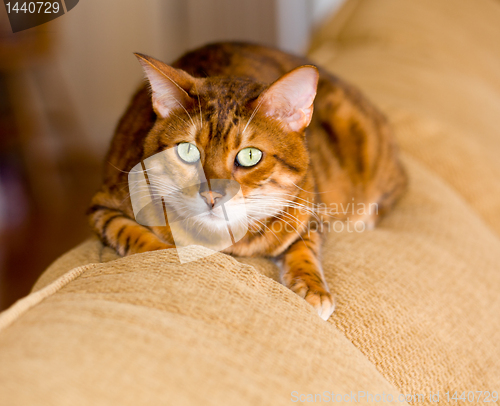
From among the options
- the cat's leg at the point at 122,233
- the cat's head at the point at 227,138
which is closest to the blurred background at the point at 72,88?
the cat's leg at the point at 122,233

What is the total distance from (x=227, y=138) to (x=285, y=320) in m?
0.39

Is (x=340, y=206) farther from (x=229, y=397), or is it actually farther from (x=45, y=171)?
(x=45, y=171)

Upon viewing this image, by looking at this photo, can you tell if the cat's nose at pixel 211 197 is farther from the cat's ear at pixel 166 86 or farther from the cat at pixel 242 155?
the cat's ear at pixel 166 86

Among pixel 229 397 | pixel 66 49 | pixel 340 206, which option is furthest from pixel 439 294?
pixel 66 49

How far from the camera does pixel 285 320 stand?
0.57 meters

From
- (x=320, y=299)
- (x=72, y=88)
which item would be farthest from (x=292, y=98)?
(x=72, y=88)

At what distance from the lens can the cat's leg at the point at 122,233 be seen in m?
0.80

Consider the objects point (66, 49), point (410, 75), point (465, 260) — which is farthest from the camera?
point (66, 49)

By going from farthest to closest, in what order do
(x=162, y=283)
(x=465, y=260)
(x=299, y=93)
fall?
(x=465, y=260), (x=299, y=93), (x=162, y=283)

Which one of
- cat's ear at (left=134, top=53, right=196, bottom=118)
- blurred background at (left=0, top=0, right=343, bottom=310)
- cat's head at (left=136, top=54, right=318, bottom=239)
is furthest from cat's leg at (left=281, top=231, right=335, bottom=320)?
blurred background at (left=0, top=0, right=343, bottom=310)

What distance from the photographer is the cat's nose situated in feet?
2.53

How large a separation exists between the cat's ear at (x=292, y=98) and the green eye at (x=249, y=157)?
9 centimetres

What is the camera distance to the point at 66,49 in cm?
345

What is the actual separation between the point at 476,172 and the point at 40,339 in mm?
1330
